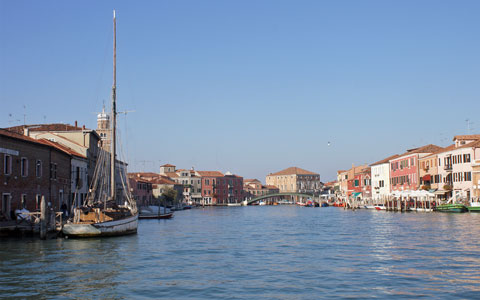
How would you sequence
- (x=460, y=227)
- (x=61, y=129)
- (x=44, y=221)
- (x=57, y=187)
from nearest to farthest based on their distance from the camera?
(x=44, y=221), (x=460, y=227), (x=57, y=187), (x=61, y=129)

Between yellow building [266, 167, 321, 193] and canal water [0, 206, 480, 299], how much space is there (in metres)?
137

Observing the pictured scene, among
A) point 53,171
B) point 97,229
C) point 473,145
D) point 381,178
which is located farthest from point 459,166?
point 97,229

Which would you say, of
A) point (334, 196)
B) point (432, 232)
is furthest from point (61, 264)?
point (334, 196)

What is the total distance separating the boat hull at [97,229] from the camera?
2744 centimetres

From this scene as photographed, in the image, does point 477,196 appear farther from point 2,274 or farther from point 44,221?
point 2,274

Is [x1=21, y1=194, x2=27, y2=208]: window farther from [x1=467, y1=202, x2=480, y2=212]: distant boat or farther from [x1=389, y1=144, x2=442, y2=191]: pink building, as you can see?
[x1=389, y1=144, x2=442, y2=191]: pink building

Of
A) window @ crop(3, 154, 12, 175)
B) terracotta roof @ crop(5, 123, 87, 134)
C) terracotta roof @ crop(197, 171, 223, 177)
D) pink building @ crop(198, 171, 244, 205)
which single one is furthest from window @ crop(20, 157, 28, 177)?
terracotta roof @ crop(197, 171, 223, 177)

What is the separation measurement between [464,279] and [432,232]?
15994 millimetres

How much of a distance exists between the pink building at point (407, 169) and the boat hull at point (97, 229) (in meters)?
47.3

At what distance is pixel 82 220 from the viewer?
29.1 metres

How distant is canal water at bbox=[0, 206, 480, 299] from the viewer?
14516 mm

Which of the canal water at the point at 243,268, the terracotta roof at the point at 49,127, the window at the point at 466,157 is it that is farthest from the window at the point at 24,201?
the window at the point at 466,157

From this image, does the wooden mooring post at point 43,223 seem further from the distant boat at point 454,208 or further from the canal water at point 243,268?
the distant boat at point 454,208

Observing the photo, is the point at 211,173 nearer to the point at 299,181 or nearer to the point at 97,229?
the point at 299,181
